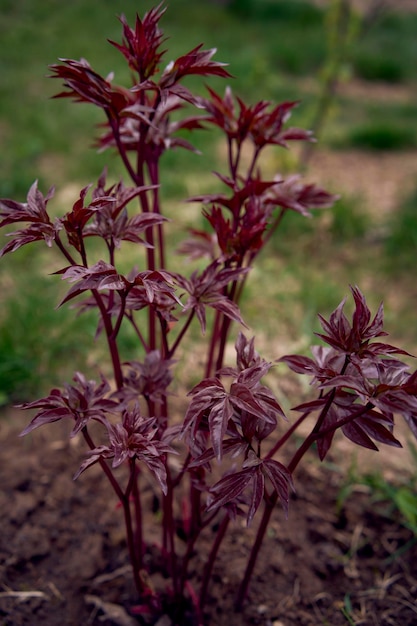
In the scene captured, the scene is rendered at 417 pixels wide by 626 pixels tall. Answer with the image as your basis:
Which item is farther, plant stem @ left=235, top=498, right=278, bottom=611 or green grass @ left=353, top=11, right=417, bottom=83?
green grass @ left=353, top=11, right=417, bottom=83

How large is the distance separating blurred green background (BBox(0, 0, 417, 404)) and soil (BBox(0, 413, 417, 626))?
56 cm

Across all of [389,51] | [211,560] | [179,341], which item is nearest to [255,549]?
[211,560]

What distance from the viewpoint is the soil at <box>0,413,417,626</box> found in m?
1.62

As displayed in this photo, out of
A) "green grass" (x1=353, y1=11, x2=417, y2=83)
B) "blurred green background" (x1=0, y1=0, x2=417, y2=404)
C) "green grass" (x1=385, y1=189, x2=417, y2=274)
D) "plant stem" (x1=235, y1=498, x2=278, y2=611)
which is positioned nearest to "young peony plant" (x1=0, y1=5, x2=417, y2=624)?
"plant stem" (x1=235, y1=498, x2=278, y2=611)

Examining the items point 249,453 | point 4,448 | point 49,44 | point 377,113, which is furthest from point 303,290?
point 49,44

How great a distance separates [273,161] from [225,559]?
3354 millimetres

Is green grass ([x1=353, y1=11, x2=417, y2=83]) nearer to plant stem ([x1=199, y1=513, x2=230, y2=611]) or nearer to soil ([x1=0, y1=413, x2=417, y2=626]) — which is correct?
soil ([x1=0, y1=413, x2=417, y2=626])

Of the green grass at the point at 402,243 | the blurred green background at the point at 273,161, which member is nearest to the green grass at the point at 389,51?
the blurred green background at the point at 273,161

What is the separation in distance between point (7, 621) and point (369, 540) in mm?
1126

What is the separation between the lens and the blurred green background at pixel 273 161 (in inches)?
109

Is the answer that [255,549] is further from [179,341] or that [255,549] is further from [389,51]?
[389,51]

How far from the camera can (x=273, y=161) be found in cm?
445

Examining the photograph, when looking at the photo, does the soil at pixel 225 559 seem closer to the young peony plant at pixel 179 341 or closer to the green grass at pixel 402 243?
the young peony plant at pixel 179 341

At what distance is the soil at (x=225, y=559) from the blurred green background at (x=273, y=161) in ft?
1.85
